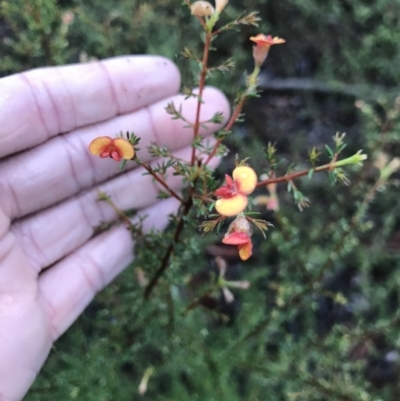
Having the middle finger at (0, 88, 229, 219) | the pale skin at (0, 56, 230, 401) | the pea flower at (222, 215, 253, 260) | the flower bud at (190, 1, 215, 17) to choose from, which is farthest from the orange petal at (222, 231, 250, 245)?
the pale skin at (0, 56, 230, 401)

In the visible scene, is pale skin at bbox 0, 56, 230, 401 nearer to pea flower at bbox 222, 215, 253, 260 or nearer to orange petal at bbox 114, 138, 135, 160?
orange petal at bbox 114, 138, 135, 160

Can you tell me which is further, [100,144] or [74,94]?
[74,94]

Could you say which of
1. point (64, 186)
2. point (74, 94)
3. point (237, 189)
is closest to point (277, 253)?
point (64, 186)

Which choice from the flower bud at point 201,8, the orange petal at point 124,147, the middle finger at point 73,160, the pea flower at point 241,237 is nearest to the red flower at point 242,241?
the pea flower at point 241,237

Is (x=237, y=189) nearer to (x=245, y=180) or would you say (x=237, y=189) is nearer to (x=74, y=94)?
(x=245, y=180)

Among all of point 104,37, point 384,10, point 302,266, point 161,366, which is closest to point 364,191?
point 302,266

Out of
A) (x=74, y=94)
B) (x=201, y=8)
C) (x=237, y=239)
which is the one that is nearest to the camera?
(x=237, y=239)

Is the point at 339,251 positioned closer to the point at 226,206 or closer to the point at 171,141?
the point at 171,141
